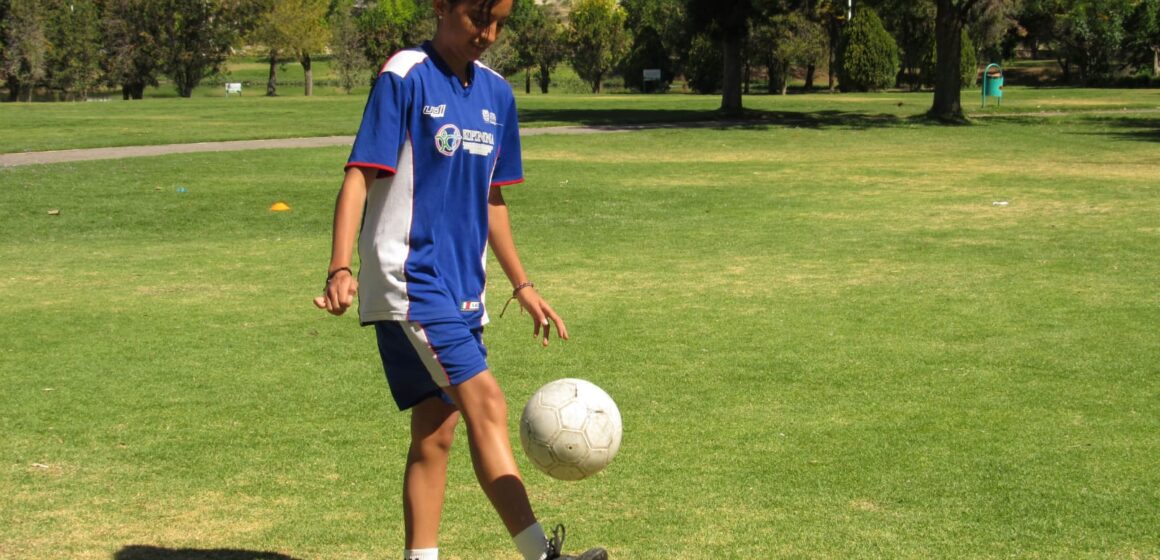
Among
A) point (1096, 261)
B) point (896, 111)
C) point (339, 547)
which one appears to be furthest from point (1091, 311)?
point (896, 111)

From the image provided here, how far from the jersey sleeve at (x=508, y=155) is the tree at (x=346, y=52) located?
242 ft

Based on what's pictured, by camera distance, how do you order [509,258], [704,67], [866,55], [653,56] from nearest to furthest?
[509,258]
[866,55]
[704,67]
[653,56]

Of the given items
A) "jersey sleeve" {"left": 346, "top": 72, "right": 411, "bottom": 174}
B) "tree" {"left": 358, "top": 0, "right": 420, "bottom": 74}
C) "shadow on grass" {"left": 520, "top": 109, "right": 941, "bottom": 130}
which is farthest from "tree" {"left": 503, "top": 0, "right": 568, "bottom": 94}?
"jersey sleeve" {"left": 346, "top": 72, "right": 411, "bottom": 174}

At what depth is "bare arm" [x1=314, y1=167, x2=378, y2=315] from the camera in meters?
3.77

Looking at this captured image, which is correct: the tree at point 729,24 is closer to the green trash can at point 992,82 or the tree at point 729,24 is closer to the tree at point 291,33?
the green trash can at point 992,82

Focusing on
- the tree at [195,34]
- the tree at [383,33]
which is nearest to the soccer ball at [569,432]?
the tree at [195,34]

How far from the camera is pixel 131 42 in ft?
217

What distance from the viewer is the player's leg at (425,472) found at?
4.17 metres

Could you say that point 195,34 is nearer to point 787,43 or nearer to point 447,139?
point 787,43

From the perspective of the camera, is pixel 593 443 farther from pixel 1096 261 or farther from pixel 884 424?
pixel 1096 261

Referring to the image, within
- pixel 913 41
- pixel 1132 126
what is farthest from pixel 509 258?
pixel 913 41

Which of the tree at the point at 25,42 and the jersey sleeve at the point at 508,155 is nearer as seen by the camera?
the jersey sleeve at the point at 508,155

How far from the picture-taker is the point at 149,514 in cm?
507

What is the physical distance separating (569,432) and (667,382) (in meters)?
3.00
